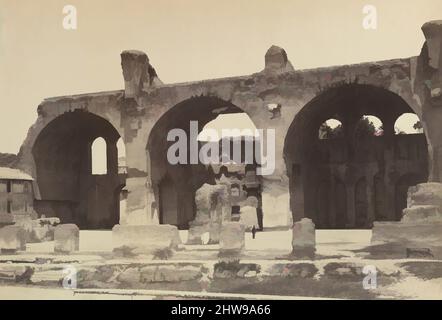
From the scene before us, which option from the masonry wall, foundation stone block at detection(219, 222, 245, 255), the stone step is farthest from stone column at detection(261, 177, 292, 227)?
the stone step

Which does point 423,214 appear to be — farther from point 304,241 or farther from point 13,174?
point 13,174

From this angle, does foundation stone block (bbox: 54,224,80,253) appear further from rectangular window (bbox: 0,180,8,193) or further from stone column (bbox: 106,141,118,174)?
stone column (bbox: 106,141,118,174)

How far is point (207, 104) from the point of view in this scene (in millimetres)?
18000

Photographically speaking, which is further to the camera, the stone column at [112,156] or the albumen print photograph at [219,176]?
the stone column at [112,156]

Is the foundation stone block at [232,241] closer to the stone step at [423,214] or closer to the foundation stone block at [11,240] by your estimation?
the stone step at [423,214]

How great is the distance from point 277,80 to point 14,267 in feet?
26.1

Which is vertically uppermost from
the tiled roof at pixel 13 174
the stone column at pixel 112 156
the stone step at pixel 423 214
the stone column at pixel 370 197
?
the stone column at pixel 112 156

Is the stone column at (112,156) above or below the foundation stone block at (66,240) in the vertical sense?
above

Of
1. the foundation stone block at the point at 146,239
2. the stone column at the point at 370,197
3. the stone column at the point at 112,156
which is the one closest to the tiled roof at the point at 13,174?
the stone column at the point at 112,156
